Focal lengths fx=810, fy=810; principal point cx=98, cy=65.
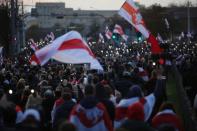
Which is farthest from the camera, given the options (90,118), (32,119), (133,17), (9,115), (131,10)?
(131,10)

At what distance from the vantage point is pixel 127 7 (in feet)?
88.0

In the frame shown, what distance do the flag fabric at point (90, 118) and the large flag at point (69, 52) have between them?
4059 mm

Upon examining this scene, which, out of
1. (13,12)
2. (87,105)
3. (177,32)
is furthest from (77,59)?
(177,32)

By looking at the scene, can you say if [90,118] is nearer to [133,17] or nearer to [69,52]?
[69,52]

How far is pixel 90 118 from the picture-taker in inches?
480

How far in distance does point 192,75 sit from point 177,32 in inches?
4311

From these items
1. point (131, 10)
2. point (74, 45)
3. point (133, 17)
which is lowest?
point (74, 45)

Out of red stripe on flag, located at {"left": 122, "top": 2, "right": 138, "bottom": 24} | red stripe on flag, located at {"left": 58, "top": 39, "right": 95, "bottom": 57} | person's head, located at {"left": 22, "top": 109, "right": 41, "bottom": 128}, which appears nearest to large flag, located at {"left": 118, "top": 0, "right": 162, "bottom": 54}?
red stripe on flag, located at {"left": 122, "top": 2, "right": 138, "bottom": 24}

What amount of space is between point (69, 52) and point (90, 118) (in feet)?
15.0

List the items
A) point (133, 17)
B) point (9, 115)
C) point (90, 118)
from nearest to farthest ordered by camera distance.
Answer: point (90, 118)
point (9, 115)
point (133, 17)

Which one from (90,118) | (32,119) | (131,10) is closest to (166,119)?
(90,118)

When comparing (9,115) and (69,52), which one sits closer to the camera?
(9,115)

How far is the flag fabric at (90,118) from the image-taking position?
12.2 m

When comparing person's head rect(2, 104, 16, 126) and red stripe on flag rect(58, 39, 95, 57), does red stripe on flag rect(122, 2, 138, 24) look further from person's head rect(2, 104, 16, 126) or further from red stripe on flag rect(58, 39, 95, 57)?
person's head rect(2, 104, 16, 126)
